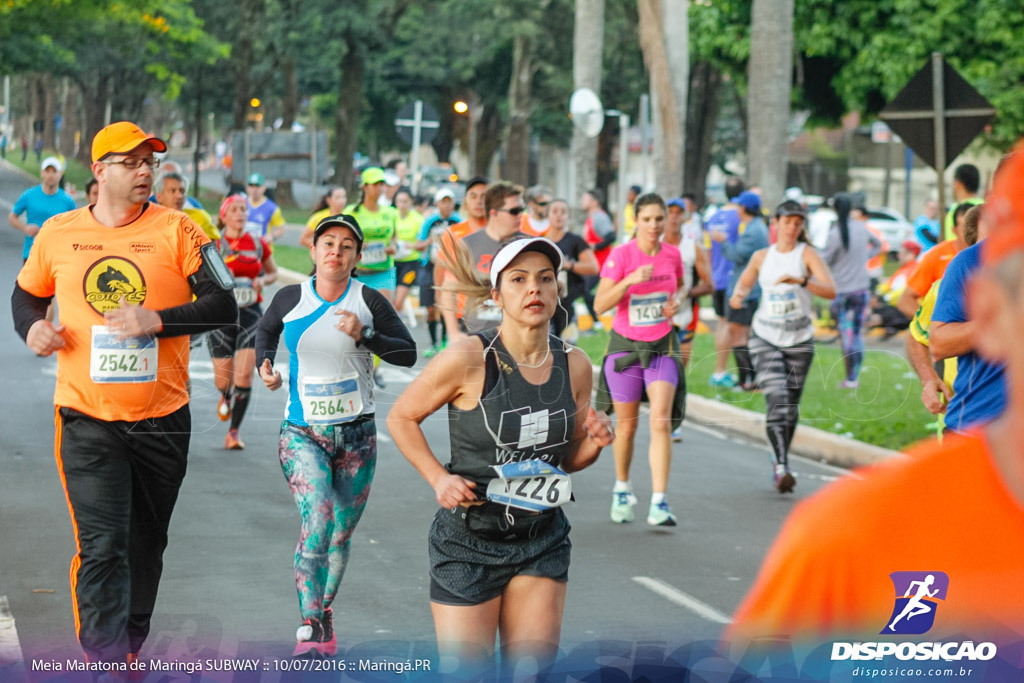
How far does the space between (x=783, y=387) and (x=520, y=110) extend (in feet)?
123

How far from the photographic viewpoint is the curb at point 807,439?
11.4 m

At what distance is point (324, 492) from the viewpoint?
587 centimetres

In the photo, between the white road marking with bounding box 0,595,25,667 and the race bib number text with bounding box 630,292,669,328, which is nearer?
the white road marking with bounding box 0,595,25,667

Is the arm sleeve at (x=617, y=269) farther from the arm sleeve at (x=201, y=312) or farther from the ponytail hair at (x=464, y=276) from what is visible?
the ponytail hair at (x=464, y=276)

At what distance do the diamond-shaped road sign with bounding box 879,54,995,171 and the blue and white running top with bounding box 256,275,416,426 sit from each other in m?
5.98

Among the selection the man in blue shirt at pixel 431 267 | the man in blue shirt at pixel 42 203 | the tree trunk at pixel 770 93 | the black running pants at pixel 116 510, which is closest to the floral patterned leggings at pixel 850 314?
the man in blue shirt at pixel 431 267

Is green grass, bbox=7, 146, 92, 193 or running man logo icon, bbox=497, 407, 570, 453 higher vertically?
green grass, bbox=7, 146, 92, 193

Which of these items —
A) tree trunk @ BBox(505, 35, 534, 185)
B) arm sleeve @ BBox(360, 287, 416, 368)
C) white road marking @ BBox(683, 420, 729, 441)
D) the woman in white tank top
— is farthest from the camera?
tree trunk @ BBox(505, 35, 534, 185)

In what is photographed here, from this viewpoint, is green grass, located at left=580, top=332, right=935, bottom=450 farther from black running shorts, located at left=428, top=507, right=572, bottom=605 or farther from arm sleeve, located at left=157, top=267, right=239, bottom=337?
black running shorts, located at left=428, top=507, right=572, bottom=605

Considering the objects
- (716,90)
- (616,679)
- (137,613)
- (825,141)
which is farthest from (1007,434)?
(825,141)

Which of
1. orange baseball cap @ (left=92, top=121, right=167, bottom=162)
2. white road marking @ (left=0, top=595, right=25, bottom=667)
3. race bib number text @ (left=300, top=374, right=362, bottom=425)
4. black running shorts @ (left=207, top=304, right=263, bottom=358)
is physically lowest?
white road marking @ (left=0, top=595, right=25, bottom=667)

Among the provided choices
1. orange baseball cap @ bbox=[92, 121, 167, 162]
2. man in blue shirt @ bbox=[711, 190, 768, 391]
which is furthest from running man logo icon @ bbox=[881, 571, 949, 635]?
man in blue shirt @ bbox=[711, 190, 768, 391]

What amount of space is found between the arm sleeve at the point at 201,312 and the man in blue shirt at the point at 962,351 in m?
2.53

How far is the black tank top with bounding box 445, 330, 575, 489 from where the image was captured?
4.38m
